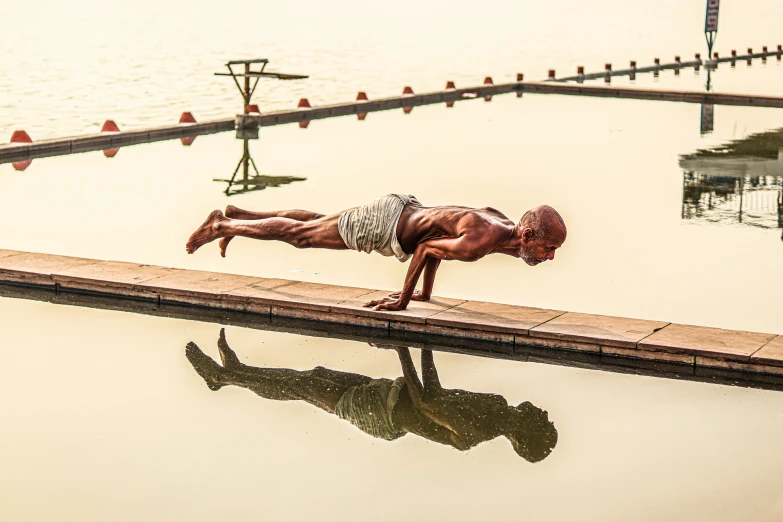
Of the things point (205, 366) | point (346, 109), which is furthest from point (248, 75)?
point (205, 366)

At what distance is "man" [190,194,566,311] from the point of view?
661 centimetres

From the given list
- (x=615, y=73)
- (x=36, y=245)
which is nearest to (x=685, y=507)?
(x=36, y=245)

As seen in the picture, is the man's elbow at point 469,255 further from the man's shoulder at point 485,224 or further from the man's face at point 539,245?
A: the man's face at point 539,245

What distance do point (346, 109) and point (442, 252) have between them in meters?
13.8

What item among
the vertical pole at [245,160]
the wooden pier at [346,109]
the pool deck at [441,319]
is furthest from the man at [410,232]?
the wooden pier at [346,109]

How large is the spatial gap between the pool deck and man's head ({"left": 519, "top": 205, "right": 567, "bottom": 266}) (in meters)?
0.45

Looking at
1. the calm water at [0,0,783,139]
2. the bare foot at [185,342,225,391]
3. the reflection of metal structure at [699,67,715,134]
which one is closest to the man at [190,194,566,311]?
the bare foot at [185,342,225,391]

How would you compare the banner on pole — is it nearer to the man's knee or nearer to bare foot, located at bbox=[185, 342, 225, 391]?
the man's knee

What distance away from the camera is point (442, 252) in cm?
681

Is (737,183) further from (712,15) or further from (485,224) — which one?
(712,15)

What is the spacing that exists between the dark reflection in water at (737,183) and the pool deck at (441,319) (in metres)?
4.59

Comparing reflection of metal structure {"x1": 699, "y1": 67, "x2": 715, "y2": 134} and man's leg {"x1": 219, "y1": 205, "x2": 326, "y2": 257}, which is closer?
man's leg {"x1": 219, "y1": 205, "x2": 326, "y2": 257}

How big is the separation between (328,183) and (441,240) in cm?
593

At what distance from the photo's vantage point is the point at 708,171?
14211 mm
